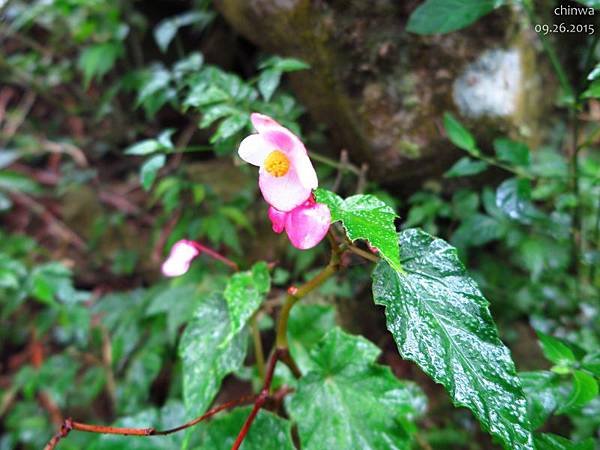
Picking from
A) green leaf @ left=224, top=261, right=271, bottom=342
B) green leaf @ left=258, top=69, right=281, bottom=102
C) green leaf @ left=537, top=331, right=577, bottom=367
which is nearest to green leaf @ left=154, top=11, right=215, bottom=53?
green leaf @ left=258, top=69, right=281, bottom=102

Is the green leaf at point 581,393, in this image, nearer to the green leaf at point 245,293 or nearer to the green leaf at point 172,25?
the green leaf at point 245,293

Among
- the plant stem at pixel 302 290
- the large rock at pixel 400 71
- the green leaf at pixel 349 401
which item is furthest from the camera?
the large rock at pixel 400 71

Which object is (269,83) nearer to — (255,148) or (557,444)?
(255,148)

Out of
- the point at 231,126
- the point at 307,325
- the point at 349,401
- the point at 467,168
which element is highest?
the point at 231,126

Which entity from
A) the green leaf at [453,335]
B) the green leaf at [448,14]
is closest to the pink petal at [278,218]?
the green leaf at [453,335]

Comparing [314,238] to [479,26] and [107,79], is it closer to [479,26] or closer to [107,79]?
[479,26]

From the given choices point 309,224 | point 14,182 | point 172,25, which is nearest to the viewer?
point 309,224

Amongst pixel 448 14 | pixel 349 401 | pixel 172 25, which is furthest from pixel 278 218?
pixel 172 25
